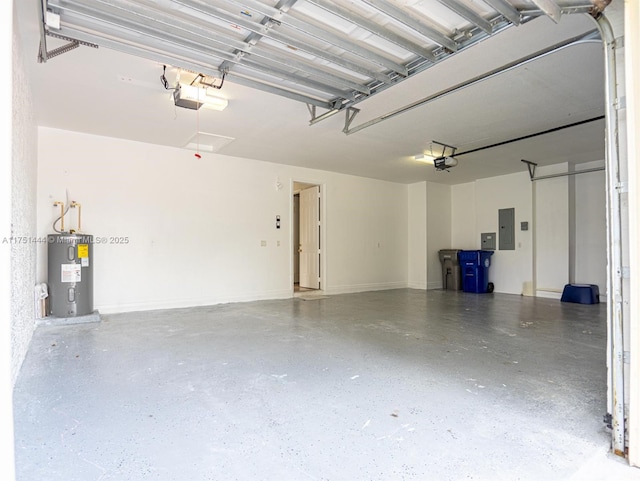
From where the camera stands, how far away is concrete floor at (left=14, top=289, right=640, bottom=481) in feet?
5.66

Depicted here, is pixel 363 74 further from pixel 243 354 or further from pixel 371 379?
pixel 243 354

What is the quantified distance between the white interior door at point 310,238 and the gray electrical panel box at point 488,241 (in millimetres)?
4148

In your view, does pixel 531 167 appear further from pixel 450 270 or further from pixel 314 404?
pixel 314 404

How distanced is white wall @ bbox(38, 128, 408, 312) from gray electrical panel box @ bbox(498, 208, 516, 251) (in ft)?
11.3

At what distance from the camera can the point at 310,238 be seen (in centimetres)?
838

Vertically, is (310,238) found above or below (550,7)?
below

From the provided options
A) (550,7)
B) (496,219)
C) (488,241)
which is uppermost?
(550,7)

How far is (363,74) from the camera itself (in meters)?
3.15

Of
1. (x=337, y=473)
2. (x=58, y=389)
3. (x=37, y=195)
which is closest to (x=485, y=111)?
(x=337, y=473)

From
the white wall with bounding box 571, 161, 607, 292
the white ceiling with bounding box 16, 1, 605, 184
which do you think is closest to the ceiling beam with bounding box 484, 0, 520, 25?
the white ceiling with bounding box 16, 1, 605, 184

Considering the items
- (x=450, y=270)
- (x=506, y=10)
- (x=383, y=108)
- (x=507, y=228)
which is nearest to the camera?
(x=506, y=10)

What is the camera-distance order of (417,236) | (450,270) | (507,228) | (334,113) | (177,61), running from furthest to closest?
(417,236), (450,270), (507,228), (334,113), (177,61)

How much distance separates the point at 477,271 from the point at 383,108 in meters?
5.41

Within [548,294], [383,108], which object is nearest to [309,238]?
[383,108]
